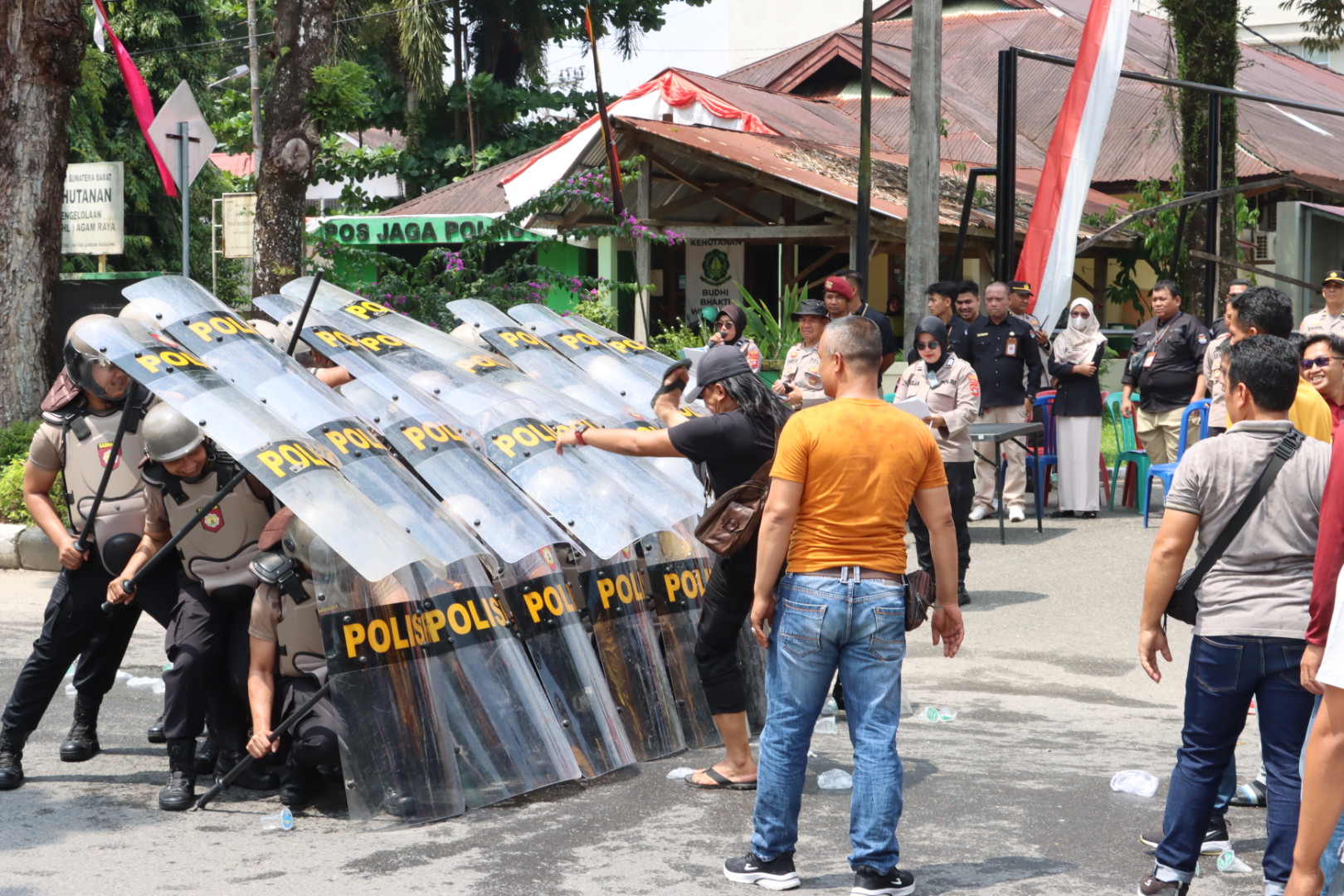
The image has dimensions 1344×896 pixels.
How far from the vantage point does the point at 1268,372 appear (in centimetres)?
405

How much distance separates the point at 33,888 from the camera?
4383mm

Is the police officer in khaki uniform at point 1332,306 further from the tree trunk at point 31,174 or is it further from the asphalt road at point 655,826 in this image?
the tree trunk at point 31,174

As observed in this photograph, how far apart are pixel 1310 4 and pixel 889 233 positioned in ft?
17.6

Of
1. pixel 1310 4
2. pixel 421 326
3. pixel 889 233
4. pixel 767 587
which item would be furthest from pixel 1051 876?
pixel 1310 4

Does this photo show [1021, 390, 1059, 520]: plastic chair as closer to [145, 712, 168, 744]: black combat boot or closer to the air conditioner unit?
[145, 712, 168, 744]: black combat boot

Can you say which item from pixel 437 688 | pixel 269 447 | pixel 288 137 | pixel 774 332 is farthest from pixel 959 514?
pixel 288 137

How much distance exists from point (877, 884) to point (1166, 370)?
758 centimetres

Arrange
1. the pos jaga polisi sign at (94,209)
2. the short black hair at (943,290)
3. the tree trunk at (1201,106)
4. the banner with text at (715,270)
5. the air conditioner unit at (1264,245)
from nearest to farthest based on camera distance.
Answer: the short black hair at (943,290) < the pos jaga polisi sign at (94,209) < the tree trunk at (1201,106) < the banner with text at (715,270) < the air conditioner unit at (1264,245)

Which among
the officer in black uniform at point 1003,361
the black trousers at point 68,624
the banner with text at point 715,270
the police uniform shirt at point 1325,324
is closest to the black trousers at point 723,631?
the black trousers at point 68,624

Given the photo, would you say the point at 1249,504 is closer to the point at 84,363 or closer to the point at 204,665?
the point at 204,665

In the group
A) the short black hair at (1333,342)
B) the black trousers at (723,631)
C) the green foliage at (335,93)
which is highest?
the green foliage at (335,93)

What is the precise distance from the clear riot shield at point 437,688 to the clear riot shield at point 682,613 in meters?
0.74

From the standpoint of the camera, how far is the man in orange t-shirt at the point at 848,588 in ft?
14.1

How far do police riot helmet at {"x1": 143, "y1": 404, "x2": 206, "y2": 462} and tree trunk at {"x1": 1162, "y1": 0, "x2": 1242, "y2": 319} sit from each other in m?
10.6
